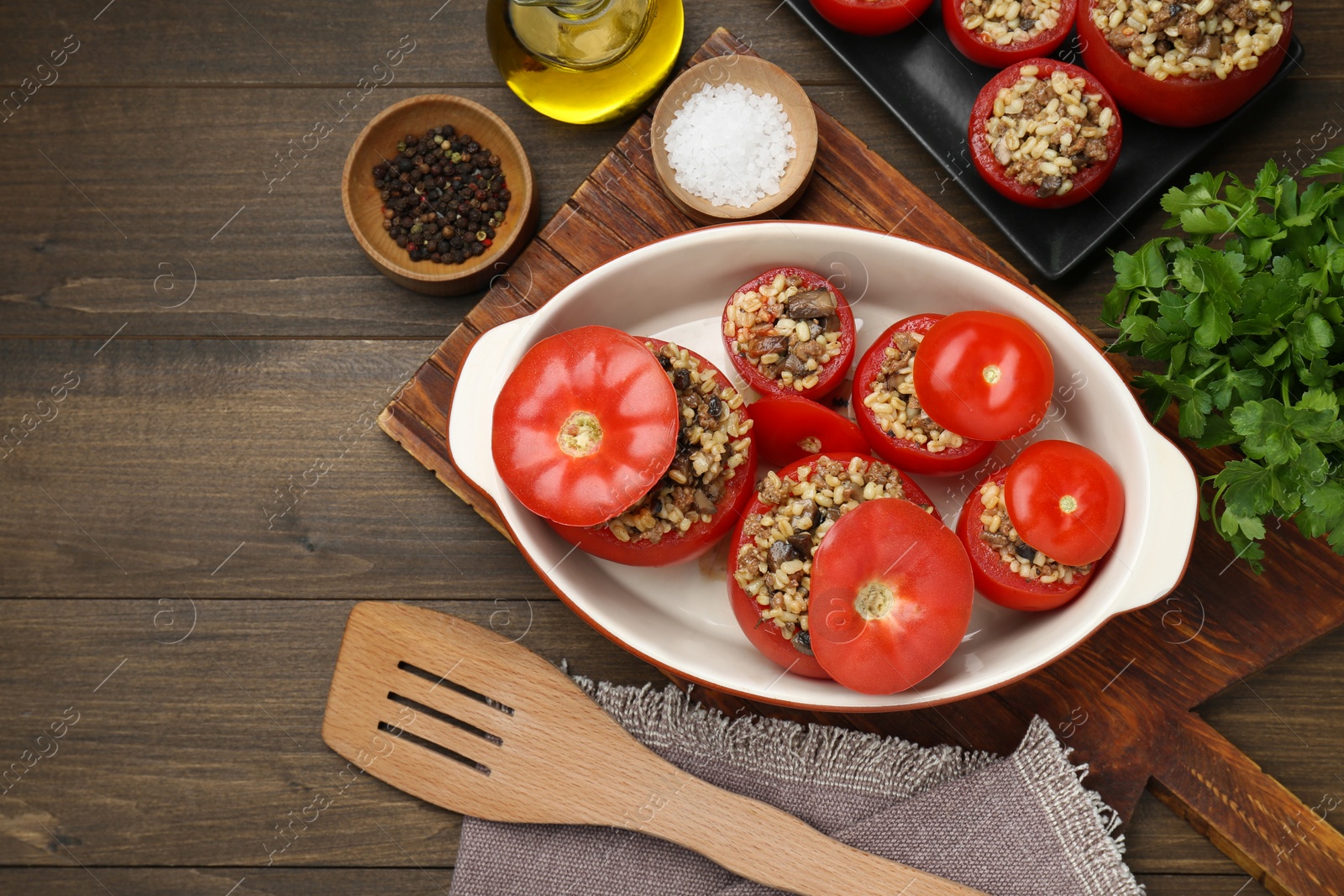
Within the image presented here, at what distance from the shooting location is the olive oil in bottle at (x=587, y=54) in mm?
1868

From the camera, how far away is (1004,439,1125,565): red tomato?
153cm

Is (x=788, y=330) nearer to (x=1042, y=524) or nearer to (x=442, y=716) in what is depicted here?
(x=1042, y=524)

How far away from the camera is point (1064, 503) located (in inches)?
60.3

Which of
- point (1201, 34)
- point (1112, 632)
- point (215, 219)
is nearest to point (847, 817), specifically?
point (1112, 632)

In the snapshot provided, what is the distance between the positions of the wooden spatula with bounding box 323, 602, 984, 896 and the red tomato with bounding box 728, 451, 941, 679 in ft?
1.14

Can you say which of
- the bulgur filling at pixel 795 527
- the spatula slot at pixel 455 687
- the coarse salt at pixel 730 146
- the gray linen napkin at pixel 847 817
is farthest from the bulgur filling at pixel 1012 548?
the spatula slot at pixel 455 687

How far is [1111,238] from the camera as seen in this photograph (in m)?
1.91

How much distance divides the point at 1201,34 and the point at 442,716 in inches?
78.7

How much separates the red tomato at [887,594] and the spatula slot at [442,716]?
2.56 feet

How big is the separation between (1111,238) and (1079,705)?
0.95 meters

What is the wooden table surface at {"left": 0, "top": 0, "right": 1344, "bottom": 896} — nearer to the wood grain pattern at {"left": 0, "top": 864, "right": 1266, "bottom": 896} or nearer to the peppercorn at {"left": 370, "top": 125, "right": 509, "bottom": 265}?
the wood grain pattern at {"left": 0, "top": 864, "right": 1266, "bottom": 896}

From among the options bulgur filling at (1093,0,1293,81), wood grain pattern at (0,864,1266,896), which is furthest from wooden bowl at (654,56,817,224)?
wood grain pattern at (0,864,1266,896)

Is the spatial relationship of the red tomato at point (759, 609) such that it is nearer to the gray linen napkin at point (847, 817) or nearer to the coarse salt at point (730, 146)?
the gray linen napkin at point (847, 817)

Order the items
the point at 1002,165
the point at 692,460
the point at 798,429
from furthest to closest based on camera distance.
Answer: the point at 1002,165
the point at 798,429
the point at 692,460
